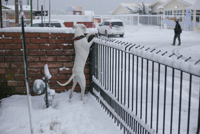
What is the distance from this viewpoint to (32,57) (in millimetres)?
5320

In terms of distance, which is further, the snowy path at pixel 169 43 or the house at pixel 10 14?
the house at pixel 10 14

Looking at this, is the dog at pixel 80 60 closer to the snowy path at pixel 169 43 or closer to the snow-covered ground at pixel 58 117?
the snow-covered ground at pixel 58 117

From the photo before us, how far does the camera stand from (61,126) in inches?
153

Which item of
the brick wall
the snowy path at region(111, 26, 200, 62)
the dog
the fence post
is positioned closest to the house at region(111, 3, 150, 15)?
the snowy path at region(111, 26, 200, 62)

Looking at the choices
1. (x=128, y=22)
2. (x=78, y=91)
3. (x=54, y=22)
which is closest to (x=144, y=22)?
(x=128, y=22)

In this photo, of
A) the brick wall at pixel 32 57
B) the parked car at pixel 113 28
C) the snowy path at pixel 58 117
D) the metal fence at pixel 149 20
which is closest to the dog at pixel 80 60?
the snowy path at pixel 58 117

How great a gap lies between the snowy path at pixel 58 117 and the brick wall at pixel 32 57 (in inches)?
13.9

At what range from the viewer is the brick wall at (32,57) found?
5.26 meters

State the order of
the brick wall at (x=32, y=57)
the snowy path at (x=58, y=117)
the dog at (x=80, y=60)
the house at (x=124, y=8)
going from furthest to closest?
the house at (x=124, y=8) → the brick wall at (x=32, y=57) → the dog at (x=80, y=60) → the snowy path at (x=58, y=117)

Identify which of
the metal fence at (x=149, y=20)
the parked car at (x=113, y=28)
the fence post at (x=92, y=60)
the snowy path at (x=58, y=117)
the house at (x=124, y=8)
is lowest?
the snowy path at (x=58, y=117)

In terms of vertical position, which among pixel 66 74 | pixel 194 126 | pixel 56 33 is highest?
pixel 56 33

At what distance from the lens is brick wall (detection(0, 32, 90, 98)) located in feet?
17.3

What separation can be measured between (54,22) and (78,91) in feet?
33.8

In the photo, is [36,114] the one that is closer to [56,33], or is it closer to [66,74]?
[66,74]
